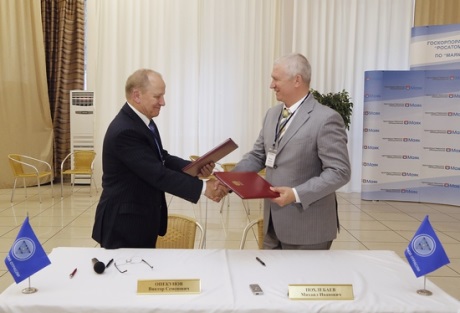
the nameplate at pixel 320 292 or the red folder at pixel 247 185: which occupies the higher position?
the red folder at pixel 247 185

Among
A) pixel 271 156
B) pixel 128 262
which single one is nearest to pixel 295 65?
pixel 271 156

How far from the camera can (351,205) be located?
7.64 meters

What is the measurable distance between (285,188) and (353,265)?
19.8 inches

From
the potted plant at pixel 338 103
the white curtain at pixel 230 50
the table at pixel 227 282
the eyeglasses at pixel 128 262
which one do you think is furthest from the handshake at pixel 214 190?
the white curtain at pixel 230 50

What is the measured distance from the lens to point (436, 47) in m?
7.21

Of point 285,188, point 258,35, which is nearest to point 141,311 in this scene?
point 285,188

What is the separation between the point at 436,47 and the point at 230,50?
354 cm

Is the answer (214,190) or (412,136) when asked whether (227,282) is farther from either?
(412,136)

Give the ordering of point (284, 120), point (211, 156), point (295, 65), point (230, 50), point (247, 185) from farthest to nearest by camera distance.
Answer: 1. point (230, 50)
2. point (211, 156)
3. point (284, 120)
4. point (295, 65)
5. point (247, 185)

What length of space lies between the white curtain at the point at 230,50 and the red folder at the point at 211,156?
5879mm

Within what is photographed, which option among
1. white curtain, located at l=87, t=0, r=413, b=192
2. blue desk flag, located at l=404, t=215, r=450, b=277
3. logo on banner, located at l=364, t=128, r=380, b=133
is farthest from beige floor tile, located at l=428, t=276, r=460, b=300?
white curtain, located at l=87, t=0, r=413, b=192

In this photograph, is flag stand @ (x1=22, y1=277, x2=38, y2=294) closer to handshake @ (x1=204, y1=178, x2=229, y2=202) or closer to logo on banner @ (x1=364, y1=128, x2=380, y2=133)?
handshake @ (x1=204, y1=178, x2=229, y2=202)

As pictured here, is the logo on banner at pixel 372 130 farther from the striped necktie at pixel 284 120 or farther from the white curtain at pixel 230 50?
the striped necktie at pixel 284 120

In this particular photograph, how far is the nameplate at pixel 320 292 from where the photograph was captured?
182 cm
